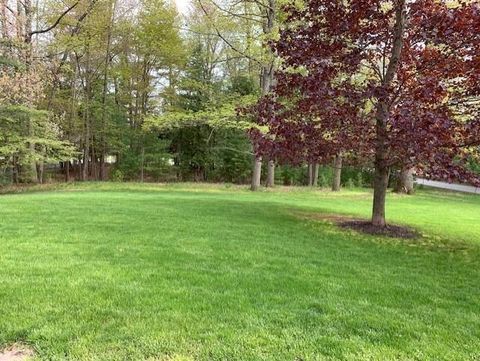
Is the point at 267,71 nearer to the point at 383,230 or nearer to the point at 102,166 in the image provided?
the point at 383,230

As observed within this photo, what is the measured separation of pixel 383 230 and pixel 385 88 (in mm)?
2518

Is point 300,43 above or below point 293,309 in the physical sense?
above

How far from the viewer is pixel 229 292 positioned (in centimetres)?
389

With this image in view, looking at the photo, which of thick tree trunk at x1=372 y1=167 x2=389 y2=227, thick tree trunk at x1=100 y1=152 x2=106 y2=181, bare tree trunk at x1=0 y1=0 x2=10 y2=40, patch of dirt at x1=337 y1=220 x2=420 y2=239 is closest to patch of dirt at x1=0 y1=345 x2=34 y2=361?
patch of dirt at x1=337 y1=220 x2=420 y2=239

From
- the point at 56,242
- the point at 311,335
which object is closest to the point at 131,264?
the point at 56,242

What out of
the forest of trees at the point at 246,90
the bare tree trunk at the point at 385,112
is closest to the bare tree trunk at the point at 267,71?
the forest of trees at the point at 246,90

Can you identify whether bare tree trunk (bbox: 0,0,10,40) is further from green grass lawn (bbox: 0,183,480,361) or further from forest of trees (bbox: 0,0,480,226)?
green grass lawn (bbox: 0,183,480,361)

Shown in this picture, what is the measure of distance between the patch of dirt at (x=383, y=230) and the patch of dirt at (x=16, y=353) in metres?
5.97

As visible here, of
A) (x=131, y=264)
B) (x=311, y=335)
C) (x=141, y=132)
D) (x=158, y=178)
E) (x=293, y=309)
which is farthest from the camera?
(x=158, y=178)

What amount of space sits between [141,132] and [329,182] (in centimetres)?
1035

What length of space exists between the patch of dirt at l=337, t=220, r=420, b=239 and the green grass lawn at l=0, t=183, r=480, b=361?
0.38 meters

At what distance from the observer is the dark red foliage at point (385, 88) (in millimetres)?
6656

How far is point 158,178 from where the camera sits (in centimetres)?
2533

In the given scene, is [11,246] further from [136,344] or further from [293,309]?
[293,309]
